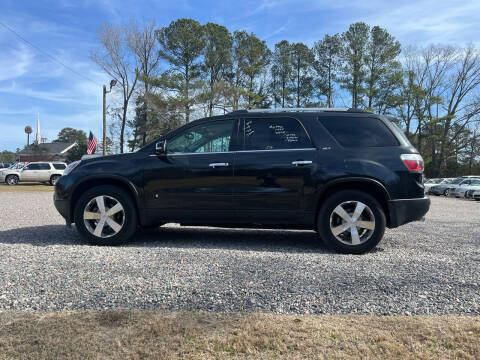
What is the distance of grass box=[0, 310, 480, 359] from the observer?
86.4 inches

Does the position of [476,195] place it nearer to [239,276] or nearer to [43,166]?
[239,276]

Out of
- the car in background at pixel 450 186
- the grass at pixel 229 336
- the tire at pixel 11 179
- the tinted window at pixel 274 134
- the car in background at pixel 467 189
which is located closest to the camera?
the grass at pixel 229 336

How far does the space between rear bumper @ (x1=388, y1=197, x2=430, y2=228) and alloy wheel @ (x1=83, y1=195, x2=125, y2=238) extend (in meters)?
3.41

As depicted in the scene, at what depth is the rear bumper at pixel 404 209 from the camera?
4.69 metres

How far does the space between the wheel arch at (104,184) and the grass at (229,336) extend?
249 cm

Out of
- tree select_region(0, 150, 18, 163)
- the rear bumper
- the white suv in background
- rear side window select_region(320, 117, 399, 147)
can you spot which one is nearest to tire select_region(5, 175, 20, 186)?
the white suv in background

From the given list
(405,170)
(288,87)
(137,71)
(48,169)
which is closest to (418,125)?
(288,87)

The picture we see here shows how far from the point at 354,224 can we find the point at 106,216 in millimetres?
3179

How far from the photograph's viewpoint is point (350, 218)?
4.70 metres

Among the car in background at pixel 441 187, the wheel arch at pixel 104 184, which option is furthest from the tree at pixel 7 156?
the wheel arch at pixel 104 184

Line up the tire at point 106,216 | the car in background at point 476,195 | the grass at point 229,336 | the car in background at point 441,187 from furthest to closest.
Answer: the car in background at point 441,187, the car in background at point 476,195, the tire at point 106,216, the grass at point 229,336

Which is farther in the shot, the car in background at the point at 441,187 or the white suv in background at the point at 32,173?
the white suv in background at the point at 32,173

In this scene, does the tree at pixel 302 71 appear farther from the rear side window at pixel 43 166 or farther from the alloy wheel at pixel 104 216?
the alloy wheel at pixel 104 216

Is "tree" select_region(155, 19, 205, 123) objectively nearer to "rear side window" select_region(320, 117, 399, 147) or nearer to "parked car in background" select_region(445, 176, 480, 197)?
"parked car in background" select_region(445, 176, 480, 197)
